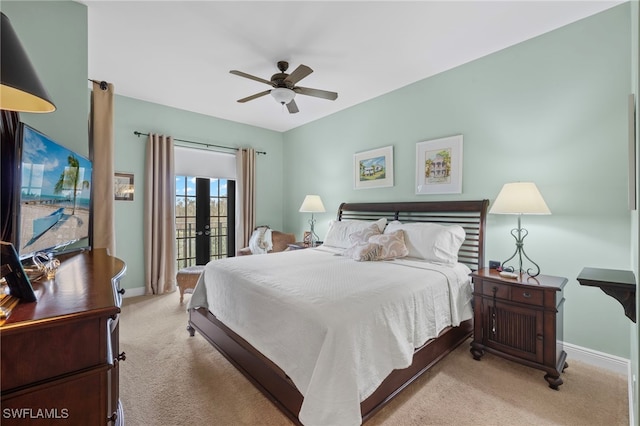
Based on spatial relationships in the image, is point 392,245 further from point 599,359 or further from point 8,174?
point 8,174

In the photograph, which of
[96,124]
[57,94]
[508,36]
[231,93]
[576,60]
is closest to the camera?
[57,94]

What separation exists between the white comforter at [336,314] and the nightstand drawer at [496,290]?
0.63 ft

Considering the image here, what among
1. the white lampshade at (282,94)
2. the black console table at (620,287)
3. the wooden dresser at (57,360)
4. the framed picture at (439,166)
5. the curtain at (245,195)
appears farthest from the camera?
the curtain at (245,195)

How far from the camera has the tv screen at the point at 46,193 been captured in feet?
4.65

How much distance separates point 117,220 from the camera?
4008 millimetres

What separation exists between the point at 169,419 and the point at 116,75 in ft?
12.0

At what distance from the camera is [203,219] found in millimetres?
4953

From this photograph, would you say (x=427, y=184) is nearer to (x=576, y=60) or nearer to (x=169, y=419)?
(x=576, y=60)

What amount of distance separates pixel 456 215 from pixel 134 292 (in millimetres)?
4553

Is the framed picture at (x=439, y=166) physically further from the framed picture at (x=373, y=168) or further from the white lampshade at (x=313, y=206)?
the white lampshade at (x=313, y=206)

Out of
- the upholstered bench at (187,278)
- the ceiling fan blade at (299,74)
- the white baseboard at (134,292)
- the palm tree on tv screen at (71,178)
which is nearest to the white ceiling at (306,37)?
the ceiling fan blade at (299,74)

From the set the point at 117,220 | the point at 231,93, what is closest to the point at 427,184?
the point at 231,93

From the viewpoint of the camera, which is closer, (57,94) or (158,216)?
(57,94)

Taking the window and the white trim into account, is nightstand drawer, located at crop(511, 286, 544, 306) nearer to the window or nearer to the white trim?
the white trim
